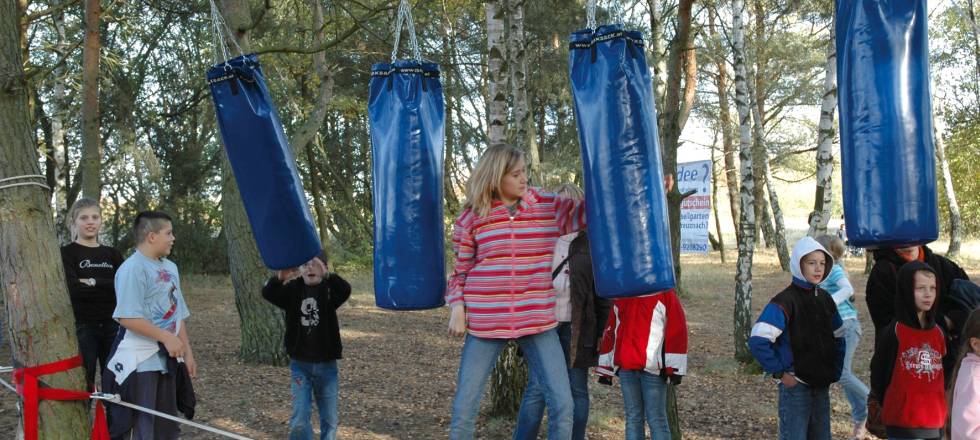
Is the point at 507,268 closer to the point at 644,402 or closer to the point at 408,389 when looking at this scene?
the point at 644,402

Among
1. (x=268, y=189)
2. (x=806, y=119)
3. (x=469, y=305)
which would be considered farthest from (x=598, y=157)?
(x=806, y=119)

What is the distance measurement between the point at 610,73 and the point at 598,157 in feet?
1.23

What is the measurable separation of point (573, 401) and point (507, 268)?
104cm

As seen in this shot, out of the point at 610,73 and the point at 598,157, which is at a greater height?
the point at 610,73

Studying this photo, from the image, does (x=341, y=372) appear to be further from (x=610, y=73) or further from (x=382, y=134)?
(x=610, y=73)

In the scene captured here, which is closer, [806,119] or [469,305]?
[469,305]

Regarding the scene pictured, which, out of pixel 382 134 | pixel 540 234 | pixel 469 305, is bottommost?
pixel 469 305

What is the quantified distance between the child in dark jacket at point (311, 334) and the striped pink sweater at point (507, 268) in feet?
3.69

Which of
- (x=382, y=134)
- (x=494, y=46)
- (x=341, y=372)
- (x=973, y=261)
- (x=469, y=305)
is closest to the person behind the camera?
(x=469, y=305)

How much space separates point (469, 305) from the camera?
3.64 meters

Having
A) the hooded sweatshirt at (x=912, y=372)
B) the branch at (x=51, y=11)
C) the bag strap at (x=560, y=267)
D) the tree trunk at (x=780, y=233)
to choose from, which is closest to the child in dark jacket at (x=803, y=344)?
the hooded sweatshirt at (x=912, y=372)

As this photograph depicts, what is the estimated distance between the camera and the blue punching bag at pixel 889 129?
119 inches

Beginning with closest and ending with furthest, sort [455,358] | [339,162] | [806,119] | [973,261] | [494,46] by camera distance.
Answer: [494,46] < [455,358] < [973,261] < [339,162] < [806,119]

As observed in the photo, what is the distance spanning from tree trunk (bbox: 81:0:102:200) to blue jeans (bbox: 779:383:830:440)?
6.51m
